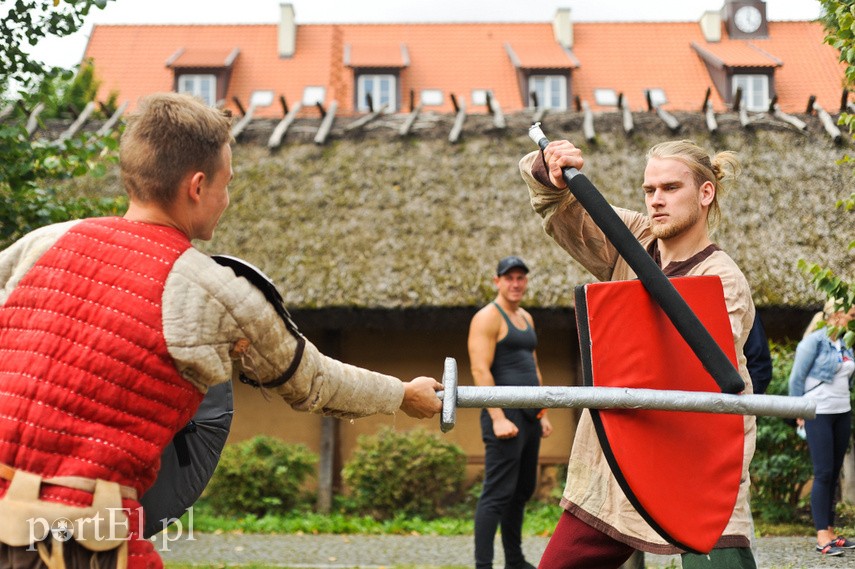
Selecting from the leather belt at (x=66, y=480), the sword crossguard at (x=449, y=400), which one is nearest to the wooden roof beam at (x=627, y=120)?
the sword crossguard at (x=449, y=400)

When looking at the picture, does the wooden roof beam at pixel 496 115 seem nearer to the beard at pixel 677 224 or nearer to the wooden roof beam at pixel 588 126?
the wooden roof beam at pixel 588 126

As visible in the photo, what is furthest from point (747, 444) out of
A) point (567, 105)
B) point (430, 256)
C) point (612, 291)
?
point (567, 105)

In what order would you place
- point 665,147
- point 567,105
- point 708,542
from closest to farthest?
point 708,542
point 665,147
point 567,105

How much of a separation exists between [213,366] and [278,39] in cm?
2497

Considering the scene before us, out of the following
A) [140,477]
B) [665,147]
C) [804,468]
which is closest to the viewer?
[140,477]

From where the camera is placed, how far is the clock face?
25.2 meters

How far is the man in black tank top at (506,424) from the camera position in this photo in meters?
5.18

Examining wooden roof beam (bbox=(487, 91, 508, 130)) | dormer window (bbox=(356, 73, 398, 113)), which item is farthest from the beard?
dormer window (bbox=(356, 73, 398, 113))

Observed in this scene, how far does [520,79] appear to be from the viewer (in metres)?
23.1

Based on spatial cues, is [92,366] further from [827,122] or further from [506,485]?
[827,122]

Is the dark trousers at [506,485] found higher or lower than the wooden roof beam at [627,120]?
lower

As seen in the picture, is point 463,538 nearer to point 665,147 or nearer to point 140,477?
point 665,147

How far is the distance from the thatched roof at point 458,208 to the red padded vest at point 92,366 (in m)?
7.31

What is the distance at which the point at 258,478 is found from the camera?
904 cm
